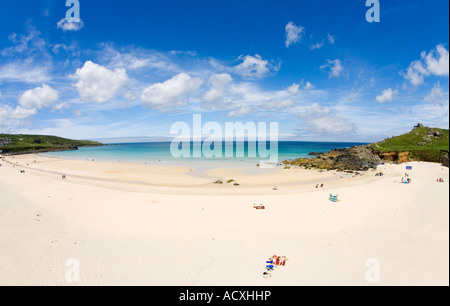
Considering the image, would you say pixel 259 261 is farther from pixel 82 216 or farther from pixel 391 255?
pixel 82 216

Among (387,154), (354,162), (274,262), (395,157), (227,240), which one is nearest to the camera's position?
(274,262)

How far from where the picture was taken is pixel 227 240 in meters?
11.9

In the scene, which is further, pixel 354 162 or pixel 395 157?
pixel 354 162

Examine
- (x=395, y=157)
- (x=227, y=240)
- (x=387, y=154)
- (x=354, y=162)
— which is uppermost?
(x=387, y=154)

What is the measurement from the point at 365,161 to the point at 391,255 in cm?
4495

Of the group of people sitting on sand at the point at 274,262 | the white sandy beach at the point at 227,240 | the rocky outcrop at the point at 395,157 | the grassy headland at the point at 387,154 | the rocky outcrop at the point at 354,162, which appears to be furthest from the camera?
the rocky outcrop at the point at 354,162

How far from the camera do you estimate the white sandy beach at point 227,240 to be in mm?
8078

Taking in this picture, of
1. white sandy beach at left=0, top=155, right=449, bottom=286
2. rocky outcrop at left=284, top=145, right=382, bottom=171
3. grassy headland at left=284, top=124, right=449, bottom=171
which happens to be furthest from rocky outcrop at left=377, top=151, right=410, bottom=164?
white sandy beach at left=0, top=155, right=449, bottom=286

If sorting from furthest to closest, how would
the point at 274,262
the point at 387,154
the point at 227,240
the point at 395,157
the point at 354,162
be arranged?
the point at 387,154
the point at 354,162
the point at 395,157
the point at 227,240
the point at 274,262

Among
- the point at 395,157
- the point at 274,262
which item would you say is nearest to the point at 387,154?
the point at 395,157

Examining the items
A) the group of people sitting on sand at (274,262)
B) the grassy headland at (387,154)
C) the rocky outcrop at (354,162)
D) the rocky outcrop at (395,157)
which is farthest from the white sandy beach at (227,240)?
the rocky outcrop at (395,157)

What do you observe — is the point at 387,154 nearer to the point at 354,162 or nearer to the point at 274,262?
the point at 354,162

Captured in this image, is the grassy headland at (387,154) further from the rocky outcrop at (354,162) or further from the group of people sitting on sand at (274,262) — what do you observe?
the group of people sitting on sand at (274,262)

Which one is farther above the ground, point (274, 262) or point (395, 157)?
point (395, 157)
